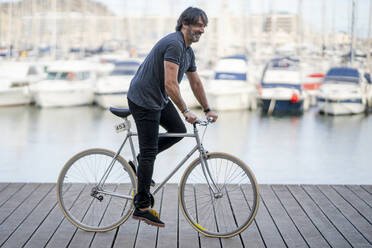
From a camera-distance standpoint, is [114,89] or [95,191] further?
[114,89]

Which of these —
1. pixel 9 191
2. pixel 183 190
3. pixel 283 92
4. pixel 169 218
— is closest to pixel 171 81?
pixel 183 190

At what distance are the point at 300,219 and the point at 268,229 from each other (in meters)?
0.38

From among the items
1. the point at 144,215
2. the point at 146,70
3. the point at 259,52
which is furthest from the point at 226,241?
the point at 259,52

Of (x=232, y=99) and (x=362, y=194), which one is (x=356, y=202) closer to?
(x=362, y=194)

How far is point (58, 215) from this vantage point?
439 cm

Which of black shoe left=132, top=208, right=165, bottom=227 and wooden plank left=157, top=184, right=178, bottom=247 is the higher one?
black shoe left=132, top=208, right=165, bottom=227

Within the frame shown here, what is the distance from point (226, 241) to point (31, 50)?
4066 cm

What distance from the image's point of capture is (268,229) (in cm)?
409

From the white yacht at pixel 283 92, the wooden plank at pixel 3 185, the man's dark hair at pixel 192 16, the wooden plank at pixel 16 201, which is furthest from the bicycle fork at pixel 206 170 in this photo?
the white yacht at pixel 283 92

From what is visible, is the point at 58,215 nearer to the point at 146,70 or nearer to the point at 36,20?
the point at 146,70

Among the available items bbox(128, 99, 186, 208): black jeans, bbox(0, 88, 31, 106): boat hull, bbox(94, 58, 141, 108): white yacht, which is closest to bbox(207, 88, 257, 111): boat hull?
bbox(94, 58, 141, 108): white yacht

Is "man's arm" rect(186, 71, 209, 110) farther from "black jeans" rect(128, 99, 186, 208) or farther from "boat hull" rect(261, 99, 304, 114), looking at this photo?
"boat hull" rect(261, 99, 304, 114)

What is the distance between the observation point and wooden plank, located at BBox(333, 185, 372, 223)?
4.50 meters

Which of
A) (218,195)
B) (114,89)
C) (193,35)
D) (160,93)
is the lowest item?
(114,89)
